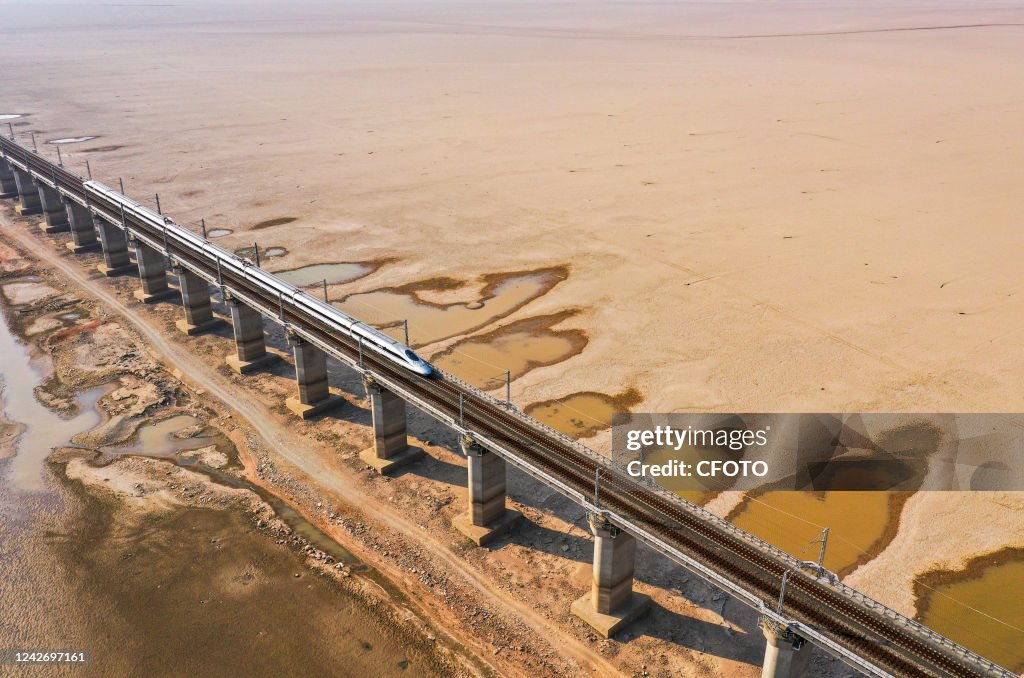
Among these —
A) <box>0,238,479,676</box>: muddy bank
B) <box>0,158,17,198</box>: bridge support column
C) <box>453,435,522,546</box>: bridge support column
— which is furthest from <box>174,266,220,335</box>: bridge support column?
<box>0,158,17,198</box>: bridge support column

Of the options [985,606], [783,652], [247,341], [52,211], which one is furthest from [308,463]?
[52,211]

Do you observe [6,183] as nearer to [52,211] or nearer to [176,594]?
[52,211]

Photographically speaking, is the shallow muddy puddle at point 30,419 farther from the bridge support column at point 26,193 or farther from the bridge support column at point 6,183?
the bridge support column at point 6,183

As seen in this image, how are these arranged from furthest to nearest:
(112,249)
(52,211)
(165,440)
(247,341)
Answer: (52,211) < (112,249) < (247,341) < (165,440)

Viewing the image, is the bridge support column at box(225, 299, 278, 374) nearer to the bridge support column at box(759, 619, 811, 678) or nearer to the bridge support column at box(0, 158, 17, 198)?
the bridge support column at box(759, 619, 811, 678)

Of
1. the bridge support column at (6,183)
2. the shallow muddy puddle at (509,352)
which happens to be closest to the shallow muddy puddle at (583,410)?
the shallow muddy puddle at (509,352)

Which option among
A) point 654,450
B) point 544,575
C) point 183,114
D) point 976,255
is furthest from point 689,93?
point 544,575
